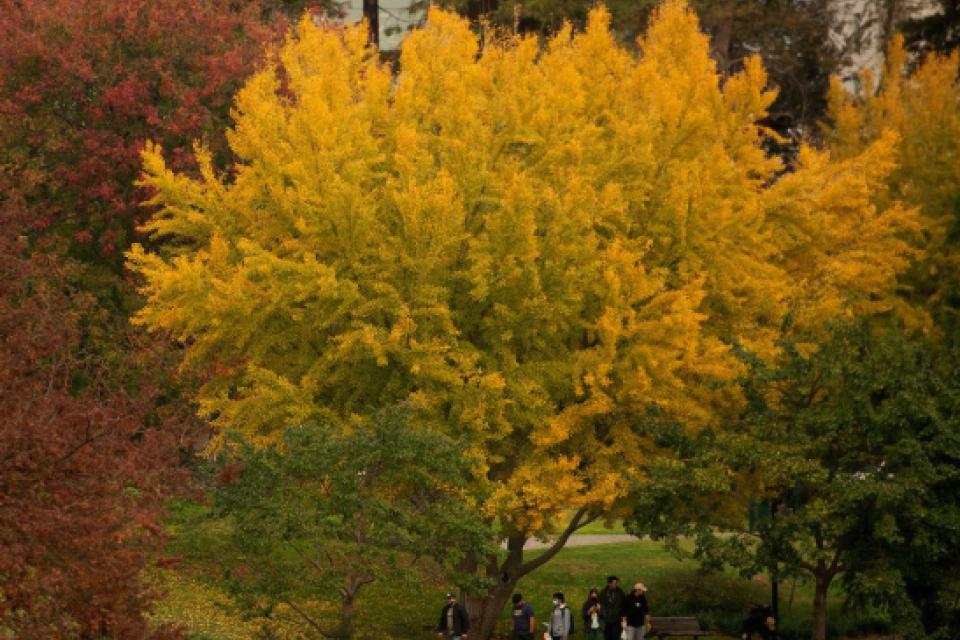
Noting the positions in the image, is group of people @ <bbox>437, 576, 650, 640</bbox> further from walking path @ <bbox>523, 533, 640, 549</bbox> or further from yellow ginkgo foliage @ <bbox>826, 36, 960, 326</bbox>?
walking path @ <bbox>523, 533, 640, 549</bbox>

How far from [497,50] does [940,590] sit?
1250 cm

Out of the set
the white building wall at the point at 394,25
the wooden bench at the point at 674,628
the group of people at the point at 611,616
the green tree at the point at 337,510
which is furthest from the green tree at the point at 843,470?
the white building wall at the point at 394,25

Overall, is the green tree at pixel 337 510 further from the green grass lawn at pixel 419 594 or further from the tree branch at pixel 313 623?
the green grass lawn at pixel 419 594

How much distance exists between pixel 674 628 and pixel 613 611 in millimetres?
2804

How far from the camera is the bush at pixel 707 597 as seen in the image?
33.3m

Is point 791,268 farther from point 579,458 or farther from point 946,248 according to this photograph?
point 946,248

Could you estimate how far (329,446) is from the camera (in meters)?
22.8

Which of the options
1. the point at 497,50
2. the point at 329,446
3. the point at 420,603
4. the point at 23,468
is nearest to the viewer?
the point at 23,468

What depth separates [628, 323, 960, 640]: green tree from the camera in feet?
81.0

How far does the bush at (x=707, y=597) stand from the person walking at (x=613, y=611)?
640cm

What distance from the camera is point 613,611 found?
88.1 ft

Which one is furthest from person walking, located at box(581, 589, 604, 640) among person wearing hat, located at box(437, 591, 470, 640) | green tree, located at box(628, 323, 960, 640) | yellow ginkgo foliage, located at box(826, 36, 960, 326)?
yellow ginkgo foliage, located at box(826, 36, 960, 326)

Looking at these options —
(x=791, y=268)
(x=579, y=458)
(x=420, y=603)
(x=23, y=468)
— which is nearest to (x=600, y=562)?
(x=420, y=603)

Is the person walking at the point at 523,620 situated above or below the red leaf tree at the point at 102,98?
below
